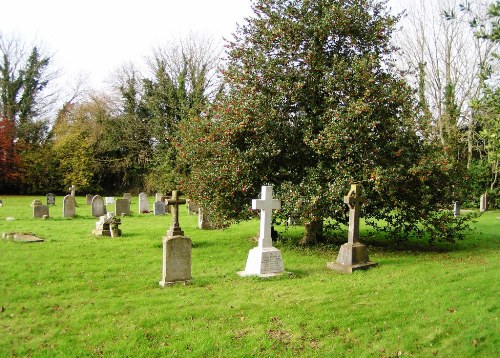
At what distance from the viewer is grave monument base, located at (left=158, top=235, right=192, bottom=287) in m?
8.45

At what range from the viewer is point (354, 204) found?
10.5m

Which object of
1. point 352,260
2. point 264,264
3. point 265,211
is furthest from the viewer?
point 352,260

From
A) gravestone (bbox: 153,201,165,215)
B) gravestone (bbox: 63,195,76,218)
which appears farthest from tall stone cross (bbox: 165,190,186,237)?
gravestone (bbox: 153,201,165,215)

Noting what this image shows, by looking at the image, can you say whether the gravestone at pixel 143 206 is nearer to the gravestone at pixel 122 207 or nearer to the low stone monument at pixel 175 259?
the gravestone at pixel 122 207

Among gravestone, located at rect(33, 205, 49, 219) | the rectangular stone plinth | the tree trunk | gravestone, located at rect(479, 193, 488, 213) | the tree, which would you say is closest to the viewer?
the rectangular stone plinth

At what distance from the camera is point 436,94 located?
32219 mm

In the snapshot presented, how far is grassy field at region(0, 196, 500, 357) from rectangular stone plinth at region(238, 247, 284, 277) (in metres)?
0.32

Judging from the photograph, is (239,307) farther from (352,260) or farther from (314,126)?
(314,126)

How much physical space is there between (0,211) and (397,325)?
2159 cm

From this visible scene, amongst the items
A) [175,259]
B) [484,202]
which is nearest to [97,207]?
[175,259]

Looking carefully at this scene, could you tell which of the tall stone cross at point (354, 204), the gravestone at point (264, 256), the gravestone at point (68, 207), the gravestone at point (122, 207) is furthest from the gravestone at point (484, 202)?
the gravestone at point (68, 207)

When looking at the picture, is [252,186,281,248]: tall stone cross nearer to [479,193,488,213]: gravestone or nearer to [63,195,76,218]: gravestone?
[63,195,76,218]: gravestone

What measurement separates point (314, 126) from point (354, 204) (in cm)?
300

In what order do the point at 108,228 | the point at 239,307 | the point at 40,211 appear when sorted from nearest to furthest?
the point at 239,307 < the point at 108,228 < the point at 40,211
